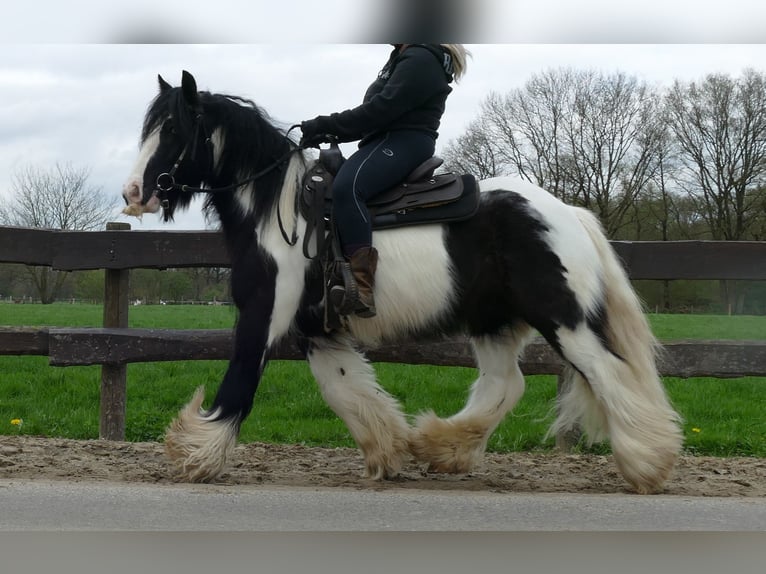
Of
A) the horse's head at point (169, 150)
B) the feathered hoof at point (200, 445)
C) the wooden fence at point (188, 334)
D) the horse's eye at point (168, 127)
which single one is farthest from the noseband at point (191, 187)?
the wooden fence at point (188, 334)

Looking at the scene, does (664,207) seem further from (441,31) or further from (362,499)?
(441,31)

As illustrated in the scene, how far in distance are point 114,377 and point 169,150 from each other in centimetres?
227

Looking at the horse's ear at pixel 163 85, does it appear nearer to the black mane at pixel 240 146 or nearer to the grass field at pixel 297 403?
the black mane at pixel 240 146

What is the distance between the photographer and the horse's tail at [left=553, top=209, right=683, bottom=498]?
168 inches

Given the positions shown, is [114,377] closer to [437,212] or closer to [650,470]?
[437,212]

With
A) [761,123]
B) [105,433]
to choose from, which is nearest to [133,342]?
[105,433]

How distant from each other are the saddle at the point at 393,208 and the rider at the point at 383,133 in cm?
7

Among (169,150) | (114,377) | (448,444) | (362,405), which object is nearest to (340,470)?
(362,405)

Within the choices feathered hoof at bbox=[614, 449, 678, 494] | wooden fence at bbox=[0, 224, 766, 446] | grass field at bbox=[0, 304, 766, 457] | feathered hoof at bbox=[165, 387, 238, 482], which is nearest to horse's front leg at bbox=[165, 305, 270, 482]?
feathered hoof at bbox=[165, 387, 238, 482]

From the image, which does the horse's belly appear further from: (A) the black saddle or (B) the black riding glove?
(B) the black riding glove

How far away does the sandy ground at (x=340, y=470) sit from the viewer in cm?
455

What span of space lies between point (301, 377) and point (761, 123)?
1452cm

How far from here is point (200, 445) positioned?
4328mm

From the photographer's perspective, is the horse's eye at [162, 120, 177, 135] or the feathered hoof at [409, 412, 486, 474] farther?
the feathered hoof at [409, 412, 486, 474]
